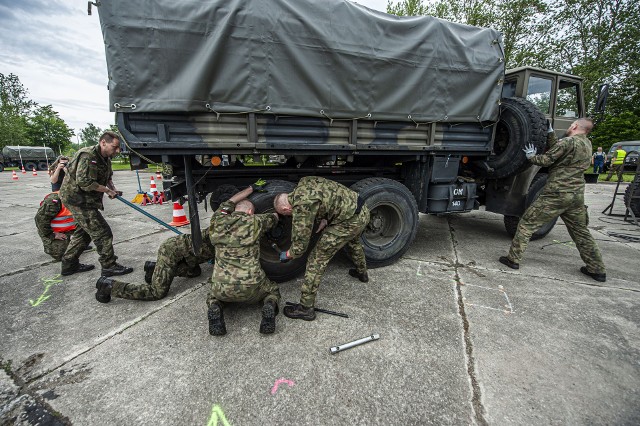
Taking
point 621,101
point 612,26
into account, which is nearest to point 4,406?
point 612,26

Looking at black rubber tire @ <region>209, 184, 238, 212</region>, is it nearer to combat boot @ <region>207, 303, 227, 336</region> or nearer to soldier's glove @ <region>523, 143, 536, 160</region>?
combat boot @ <region>207, 303, 227, 336</region>

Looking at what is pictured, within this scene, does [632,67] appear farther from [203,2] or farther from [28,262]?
[28,262]

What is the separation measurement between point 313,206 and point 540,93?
14.4ft

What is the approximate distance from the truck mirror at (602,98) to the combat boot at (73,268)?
282 inches

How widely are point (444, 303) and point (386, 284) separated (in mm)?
616

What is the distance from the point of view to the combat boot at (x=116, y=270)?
3.29 m

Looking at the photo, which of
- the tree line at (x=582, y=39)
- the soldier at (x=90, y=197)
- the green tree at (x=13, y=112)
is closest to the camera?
the soldier at (x=90, y=197)

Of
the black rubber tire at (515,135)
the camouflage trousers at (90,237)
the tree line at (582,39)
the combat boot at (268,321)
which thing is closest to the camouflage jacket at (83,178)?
the camouflage trousers at (90,237)

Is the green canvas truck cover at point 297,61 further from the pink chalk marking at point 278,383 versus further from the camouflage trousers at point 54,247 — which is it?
the camouflage trousers at point 54,247

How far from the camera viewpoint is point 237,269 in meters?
2.37

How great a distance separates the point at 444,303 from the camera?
2.78 meters

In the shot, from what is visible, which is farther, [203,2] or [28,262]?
[28,262]

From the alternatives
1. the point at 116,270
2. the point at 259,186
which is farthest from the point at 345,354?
the point at 116,270

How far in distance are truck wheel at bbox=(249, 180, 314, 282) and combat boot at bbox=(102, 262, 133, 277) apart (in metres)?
1.71
